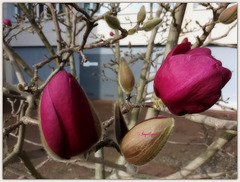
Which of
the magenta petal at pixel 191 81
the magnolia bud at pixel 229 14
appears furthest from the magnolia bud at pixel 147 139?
the magnolia bud at pixel 229 14

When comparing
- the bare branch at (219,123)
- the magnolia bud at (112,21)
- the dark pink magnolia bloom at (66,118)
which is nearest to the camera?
the dark pink magnolia bloom at (66,118)

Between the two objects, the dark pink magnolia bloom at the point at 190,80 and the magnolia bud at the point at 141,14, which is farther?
the magnolia bud at the point at 141,14

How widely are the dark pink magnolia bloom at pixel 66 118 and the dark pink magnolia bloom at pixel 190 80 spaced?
0.12 m

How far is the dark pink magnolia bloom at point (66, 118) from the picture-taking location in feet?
1.11

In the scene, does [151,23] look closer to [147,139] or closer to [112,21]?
[112,21]

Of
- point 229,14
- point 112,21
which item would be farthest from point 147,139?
point 229,14

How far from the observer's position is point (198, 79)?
373mm

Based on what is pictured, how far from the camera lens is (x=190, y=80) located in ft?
1.24

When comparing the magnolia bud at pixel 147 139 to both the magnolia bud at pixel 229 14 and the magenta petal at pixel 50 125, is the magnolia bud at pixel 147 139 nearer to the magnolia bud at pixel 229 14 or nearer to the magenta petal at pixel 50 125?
the magenta petal at pixel 50 125

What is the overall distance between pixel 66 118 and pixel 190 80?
0.57ft

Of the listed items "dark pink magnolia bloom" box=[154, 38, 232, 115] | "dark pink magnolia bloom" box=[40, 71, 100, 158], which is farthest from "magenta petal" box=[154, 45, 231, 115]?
"dark pink magnolia bloom" box=[40, 71, 100, 158]

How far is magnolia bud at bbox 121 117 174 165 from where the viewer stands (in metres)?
0.38

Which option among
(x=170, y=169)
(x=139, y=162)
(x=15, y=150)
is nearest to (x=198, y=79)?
(x=139, y=162)

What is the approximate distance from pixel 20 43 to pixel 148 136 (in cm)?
608
